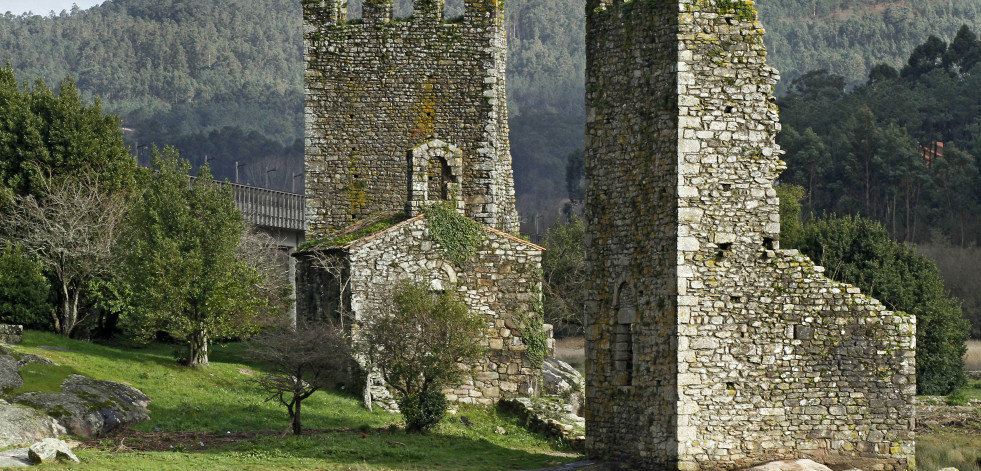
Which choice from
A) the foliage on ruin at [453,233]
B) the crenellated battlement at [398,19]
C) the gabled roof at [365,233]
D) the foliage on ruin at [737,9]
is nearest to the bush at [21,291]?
the gabled roof at [365,233]

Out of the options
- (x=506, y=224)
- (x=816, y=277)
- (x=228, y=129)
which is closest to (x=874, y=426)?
(x=816, y=277)

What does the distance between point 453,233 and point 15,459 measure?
1303cm

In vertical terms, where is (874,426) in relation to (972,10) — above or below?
below

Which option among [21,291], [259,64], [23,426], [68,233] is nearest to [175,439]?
[23,426]

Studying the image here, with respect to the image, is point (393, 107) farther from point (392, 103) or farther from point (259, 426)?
point (259, 426)

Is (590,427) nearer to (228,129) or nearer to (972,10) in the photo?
(228,129)

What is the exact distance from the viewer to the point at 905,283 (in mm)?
43094

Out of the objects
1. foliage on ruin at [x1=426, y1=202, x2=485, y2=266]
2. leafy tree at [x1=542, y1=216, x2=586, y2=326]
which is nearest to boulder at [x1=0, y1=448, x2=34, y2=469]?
foliage on ruin at [x1=426, y1=202, x2=485, y2=266]

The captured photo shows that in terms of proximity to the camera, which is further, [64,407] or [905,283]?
[905,283]

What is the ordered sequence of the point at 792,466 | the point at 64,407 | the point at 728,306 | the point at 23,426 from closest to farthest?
the point at 792,466
the point at 728,306
the point at 23,426
the point at 64,407

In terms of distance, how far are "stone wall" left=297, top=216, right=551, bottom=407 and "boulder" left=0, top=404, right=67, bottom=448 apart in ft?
25.7

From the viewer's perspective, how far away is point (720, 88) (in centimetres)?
2105

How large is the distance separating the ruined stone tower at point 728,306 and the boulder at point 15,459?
9.01 meters

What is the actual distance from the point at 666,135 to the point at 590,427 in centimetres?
492
